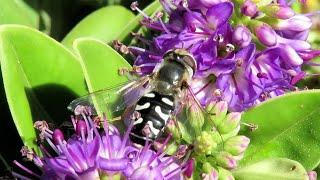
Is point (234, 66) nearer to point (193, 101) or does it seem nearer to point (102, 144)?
point (193, 101)

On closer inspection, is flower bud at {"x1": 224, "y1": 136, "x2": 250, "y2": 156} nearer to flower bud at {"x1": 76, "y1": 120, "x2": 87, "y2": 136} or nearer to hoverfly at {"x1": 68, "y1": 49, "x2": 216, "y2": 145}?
hoverfly at {"x1": 68, "y1": 49, "x2": 216, "y2": 145}

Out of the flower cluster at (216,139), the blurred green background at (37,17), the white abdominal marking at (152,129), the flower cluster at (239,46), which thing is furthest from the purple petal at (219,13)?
the blurred green background at (37,17)

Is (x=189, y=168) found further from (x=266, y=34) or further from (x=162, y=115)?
(x=266, y=34)

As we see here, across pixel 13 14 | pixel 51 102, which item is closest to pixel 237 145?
pixel 51 102

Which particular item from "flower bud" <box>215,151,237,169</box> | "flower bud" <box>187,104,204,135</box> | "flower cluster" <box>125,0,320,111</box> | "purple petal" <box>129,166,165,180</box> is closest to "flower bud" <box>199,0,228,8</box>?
"flower cluster" <box>125,0,320,111</box>

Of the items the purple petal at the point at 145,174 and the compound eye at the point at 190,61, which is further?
the compound eye at the point at 190,61

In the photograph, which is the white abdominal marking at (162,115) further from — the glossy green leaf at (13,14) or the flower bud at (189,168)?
the glossy green leaf at (13,14)
